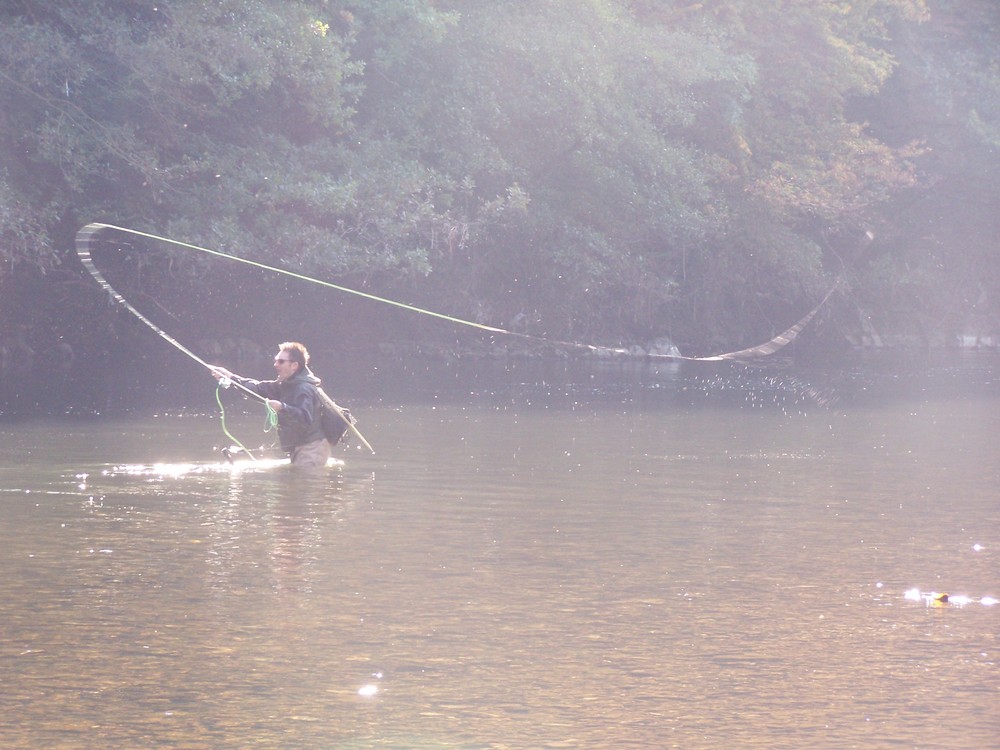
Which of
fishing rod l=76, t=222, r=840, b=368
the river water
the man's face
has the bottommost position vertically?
the river water

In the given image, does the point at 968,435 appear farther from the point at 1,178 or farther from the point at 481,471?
the point at 1,178

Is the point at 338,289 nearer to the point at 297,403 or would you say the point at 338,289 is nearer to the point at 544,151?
the point at 544,151

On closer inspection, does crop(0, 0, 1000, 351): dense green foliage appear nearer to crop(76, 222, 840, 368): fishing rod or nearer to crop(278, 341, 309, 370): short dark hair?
crop(76, 222, 840, 368): fishing rod

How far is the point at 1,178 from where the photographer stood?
20891 mm

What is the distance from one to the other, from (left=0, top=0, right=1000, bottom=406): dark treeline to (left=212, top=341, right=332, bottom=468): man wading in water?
10.8 metres

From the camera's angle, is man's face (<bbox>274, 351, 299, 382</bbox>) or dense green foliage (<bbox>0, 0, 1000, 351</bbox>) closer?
man's face (<bbox>274, 351, 299, 382</bbox>)

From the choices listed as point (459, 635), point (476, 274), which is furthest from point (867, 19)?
point (459, 635)

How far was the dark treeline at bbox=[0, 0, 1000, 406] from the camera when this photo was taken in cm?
2259

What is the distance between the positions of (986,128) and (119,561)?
32190 mm

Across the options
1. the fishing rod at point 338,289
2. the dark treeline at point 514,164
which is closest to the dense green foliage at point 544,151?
the dark treeline at point 514,164

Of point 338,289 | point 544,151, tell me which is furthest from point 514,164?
point 338,289

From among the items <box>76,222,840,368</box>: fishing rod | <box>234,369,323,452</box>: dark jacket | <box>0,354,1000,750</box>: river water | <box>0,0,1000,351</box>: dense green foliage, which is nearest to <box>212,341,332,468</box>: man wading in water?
<box>234,369,323,452</box>: dark jacket

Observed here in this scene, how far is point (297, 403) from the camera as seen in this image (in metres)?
11.5

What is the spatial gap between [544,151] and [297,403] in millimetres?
18179
